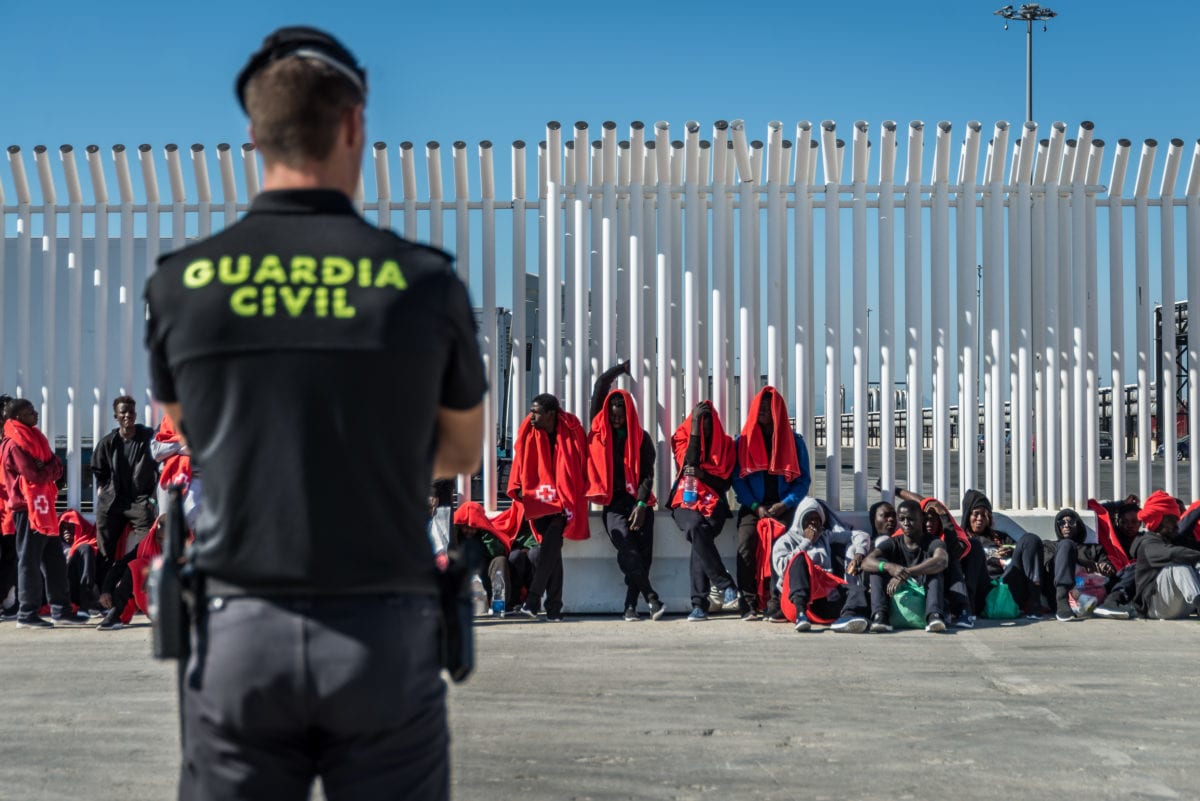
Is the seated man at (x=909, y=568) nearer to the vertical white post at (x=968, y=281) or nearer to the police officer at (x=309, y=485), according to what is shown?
the vertical white post at (x=968, y=281)

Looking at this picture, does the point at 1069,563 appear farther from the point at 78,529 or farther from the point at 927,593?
the point at 78,529

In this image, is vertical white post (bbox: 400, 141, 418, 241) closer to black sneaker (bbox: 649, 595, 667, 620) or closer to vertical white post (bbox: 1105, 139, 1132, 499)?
black sneaker (bbox: 649, 595, 667, 620)

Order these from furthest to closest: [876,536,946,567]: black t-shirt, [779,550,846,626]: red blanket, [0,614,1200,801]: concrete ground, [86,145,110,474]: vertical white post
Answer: [86,145,110,474]: vertical white post → [876,536,946,567]: black t-shirt → [779,550,846,626]: red blanket → [0,614,1200,801]: concrete ground

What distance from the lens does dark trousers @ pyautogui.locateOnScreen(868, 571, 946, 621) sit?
10.2 meters

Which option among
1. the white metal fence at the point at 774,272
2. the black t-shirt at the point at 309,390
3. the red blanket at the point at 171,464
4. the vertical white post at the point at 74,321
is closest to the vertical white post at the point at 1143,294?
the white metal fence at the point at 774,272

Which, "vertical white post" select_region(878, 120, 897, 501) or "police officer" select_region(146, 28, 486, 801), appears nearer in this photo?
"police officer" select_region(146, 28, 486, 801)

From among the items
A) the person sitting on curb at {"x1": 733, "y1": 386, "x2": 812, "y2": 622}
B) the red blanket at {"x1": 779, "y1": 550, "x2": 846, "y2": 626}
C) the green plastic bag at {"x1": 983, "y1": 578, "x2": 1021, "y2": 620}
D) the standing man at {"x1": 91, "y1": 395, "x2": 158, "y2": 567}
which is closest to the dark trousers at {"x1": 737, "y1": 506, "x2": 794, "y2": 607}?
the person sitting on curb at {"x1": 733, "y1": 386, "x2": 812, "y2": 622}

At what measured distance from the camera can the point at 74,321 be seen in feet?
39.3

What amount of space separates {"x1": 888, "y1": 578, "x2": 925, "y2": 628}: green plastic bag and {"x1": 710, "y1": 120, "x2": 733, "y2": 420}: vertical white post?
205cm

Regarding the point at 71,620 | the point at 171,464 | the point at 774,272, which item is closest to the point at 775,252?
the point at 774,272

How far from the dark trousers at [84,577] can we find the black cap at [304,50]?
9.46 m

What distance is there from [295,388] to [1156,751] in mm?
5053

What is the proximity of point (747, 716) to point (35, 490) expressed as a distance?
632 centimetres

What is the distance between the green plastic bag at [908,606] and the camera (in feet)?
33.7
